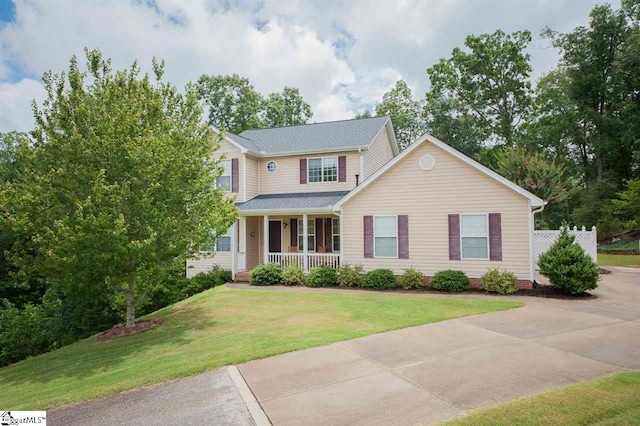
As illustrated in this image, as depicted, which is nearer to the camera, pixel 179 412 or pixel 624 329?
pixel 179 412

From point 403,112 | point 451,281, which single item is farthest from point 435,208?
point 403,112

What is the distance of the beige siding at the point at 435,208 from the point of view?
44.1 feet

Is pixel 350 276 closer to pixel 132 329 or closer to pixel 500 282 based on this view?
pixel 500 282

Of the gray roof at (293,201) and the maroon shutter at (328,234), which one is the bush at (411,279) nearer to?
the gray roof at (293,201)

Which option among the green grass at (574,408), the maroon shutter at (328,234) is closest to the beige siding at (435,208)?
the maroon shutter at (328,234)

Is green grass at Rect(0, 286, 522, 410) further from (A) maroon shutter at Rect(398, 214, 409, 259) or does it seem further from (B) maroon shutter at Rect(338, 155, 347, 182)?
(B) maroon shutter at Rect(338, 155, 347, 182)

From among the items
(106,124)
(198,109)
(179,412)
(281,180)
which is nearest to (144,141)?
(106,124)

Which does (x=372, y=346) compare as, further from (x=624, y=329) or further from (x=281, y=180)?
(x=281, y=180)

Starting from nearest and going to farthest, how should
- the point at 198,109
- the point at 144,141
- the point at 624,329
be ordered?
the point at 624,329 < the point at 144,141 < the point at 198,109

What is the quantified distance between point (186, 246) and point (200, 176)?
1.98 metres

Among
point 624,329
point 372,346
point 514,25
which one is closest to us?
point 372,346

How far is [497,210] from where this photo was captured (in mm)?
13656

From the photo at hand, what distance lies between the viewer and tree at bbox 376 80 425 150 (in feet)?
122

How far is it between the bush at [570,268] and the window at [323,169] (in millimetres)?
9972
